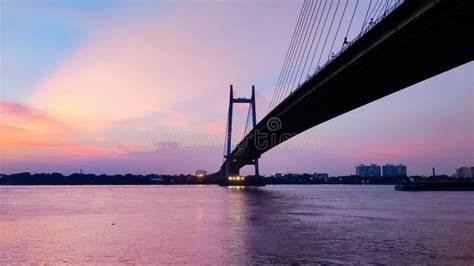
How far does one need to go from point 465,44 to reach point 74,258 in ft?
60.3

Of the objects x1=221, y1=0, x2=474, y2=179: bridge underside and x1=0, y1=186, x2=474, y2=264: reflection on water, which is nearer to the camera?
x1=0, y1=186, x2=474, y2=264: reflection on water

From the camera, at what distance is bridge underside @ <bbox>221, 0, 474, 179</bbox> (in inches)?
800

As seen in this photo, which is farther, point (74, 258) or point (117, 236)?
point (117, 236)

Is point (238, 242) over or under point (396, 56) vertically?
under

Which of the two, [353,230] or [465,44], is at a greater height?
[465,44]

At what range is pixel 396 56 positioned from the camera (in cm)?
2553

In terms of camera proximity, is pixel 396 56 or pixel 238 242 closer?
pixel 238 242

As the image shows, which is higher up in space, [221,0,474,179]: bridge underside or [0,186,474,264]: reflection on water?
[221,0,474,179]: bridge underside

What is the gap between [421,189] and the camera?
122 m

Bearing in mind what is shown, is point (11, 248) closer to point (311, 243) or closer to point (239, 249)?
point (239, 249)

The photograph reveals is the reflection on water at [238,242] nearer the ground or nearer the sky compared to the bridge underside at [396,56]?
nearer the ground

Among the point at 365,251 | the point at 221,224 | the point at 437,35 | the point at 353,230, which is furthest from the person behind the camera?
the point at 221,224

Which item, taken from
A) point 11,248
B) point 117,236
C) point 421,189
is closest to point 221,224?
point 117,236

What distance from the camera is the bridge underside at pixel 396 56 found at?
800 inches
